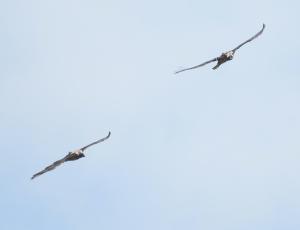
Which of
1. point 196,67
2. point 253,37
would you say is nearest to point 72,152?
point 196,67

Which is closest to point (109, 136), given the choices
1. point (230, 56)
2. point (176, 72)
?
point (176, 72)

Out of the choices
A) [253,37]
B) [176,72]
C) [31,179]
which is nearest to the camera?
[176,72]

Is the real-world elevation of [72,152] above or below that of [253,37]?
below

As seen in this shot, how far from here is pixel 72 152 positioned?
91938 millimetres

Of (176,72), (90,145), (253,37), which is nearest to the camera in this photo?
(176,72)

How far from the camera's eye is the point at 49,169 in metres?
88.9

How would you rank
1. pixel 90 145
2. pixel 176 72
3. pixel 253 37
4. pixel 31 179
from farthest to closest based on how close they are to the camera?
pixel 253 37 < pixel 90 145 < pixel 31 179 < pixel 176 72

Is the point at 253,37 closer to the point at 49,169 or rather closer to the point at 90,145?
the point at 90,145

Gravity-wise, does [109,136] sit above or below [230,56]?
below

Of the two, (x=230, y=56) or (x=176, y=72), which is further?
(x=230, y=56)

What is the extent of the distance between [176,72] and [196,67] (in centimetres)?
1026

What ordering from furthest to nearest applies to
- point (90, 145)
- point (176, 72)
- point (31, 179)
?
1. point (90, 145)
2. point (31, 179)
3. point (176, 72)

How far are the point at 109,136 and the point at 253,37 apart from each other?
24837mm

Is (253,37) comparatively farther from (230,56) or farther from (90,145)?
(90,145)
